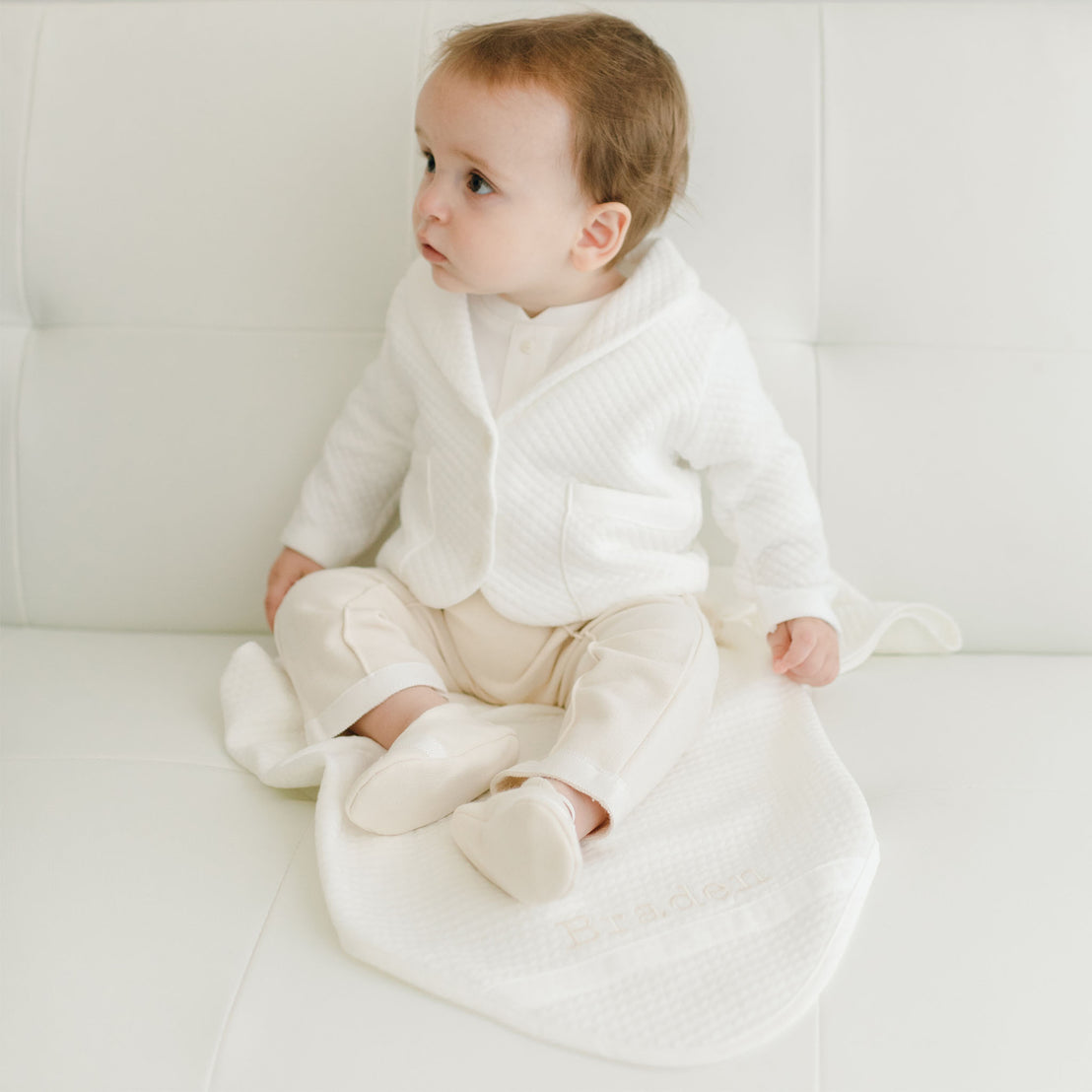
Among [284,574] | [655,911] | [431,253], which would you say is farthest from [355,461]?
[655,911]

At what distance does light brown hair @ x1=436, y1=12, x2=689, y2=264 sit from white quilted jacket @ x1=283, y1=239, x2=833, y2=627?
3.7 inches

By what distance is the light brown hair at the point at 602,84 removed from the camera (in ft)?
3.38

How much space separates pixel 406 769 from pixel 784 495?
0.49 meters

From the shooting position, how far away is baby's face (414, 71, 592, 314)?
1.03 m

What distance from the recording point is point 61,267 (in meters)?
1.28

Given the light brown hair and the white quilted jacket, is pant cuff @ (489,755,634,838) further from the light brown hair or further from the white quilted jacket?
the light brown hair

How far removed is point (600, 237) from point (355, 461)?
0.36m

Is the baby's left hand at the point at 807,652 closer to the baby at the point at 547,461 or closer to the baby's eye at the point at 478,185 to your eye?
the baby at the point at 547,461

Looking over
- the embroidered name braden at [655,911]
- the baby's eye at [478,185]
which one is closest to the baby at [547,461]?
the baby's eye at [478,185]

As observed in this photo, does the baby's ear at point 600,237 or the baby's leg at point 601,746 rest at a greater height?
the baby's ear at point 600,237

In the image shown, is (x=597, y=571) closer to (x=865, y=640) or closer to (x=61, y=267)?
(x=865, y=640)

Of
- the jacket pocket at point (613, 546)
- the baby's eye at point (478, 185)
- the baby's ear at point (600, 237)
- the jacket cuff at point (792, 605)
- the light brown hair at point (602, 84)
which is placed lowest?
the jacket cuff at point (792, 605)

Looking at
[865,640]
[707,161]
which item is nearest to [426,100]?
[707,161]

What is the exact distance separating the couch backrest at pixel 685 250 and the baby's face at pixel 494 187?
7.3 inches
